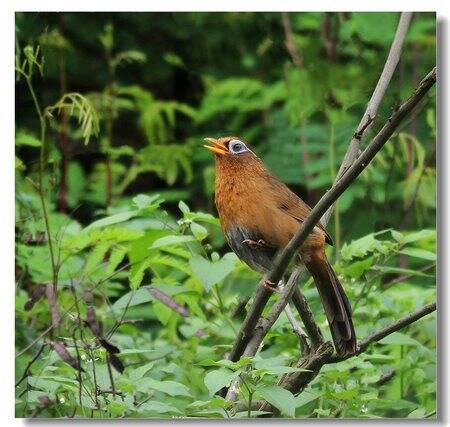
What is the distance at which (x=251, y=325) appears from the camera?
226 centimetres

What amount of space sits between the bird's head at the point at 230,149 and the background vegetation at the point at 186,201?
184 mm

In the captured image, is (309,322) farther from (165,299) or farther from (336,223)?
(336,223)

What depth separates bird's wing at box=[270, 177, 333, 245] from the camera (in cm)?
247

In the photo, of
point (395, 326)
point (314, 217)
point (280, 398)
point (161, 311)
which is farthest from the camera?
point (161, 311)

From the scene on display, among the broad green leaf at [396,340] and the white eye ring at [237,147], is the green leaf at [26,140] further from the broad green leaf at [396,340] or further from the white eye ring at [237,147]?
the broad green leaf at [396,340]

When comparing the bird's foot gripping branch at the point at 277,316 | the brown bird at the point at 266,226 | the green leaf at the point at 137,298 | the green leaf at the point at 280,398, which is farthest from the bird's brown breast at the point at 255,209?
the green leaf at the point at 280,398

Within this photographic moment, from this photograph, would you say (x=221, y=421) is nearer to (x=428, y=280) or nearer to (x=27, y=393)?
(x=27, y=393)

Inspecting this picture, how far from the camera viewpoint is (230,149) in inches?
102

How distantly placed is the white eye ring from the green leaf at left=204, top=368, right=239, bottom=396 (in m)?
0.69

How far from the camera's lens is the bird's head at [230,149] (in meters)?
2.57

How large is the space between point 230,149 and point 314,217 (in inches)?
23.8

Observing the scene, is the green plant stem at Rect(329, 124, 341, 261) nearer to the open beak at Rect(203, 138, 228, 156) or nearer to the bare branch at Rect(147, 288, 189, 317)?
the open beak at Rect(203, 138, 228, 156)

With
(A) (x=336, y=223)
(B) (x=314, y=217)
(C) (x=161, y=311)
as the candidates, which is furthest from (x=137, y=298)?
(A) (x=336, y=223)

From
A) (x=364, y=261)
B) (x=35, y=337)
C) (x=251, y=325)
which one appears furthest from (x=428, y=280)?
(x=35, y=337)
